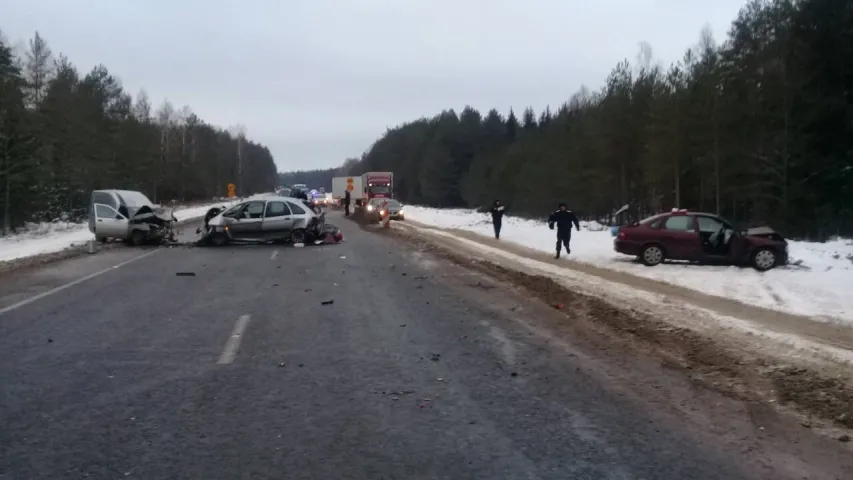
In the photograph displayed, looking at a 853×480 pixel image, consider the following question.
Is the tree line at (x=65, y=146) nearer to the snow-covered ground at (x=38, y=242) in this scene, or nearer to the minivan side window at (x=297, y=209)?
the snow-covered ground at (x=38, y=242)

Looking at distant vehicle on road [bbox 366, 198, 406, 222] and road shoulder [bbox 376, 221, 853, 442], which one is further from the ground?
distant vehicle on road [bbox 366, 198, 406, 222]

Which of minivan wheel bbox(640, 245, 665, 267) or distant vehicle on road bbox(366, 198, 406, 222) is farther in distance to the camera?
distant vehicle on road bbox(366, 198, 406, 222)

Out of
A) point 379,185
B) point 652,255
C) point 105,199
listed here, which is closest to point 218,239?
point 105,199

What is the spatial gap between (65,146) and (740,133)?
4128cm

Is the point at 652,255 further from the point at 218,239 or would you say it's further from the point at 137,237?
the point at 137,237

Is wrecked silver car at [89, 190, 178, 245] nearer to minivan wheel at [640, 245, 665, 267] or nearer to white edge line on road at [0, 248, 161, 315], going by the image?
white edge line on road at [0, 248, 161, 315]

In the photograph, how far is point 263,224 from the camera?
1059 inches

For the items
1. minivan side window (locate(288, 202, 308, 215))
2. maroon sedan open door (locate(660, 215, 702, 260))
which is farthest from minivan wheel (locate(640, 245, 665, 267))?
minivan side window (locate(288, 202, 308, 215))

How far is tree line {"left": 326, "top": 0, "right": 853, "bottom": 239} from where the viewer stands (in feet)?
127

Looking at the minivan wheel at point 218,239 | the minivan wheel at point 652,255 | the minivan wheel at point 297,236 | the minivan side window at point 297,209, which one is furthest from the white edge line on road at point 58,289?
the minivan wheel at point 652,255

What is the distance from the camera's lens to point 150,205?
28641 mm

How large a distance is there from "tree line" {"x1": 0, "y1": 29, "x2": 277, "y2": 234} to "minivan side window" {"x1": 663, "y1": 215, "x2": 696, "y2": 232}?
31.9m

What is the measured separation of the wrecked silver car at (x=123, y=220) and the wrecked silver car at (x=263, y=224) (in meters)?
1.88

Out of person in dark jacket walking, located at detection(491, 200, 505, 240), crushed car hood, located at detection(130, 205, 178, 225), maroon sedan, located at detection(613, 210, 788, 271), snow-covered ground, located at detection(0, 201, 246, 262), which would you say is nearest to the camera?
maroon sedan, located at detection(613, 210, 788, 271)
